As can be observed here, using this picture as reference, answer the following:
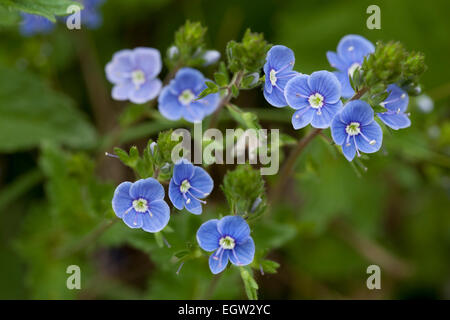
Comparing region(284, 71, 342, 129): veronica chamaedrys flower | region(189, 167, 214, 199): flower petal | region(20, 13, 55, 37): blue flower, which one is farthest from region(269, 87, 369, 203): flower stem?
region(20, 13, 55, 37): blue flower

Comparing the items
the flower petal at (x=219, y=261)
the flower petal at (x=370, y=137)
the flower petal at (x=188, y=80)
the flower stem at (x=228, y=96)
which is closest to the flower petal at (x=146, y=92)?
the flower petal at (x=188, y=80)

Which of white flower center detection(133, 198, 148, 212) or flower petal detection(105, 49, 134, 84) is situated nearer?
white flower center detection(133, 198, 148, 212)

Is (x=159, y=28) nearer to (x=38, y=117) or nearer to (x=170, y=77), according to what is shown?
(x=38, y=117)

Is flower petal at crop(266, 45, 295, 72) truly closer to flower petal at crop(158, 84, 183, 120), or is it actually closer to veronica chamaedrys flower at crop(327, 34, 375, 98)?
veronica chamaedrys flower at crop(327, 34, 375, 98)

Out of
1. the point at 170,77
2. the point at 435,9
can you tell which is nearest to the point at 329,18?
the point at 435,9

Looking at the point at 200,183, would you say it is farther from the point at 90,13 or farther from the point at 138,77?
the point at 90,13

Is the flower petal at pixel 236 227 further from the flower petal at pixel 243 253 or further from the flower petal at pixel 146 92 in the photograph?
the flower petal at pixel 146 92
